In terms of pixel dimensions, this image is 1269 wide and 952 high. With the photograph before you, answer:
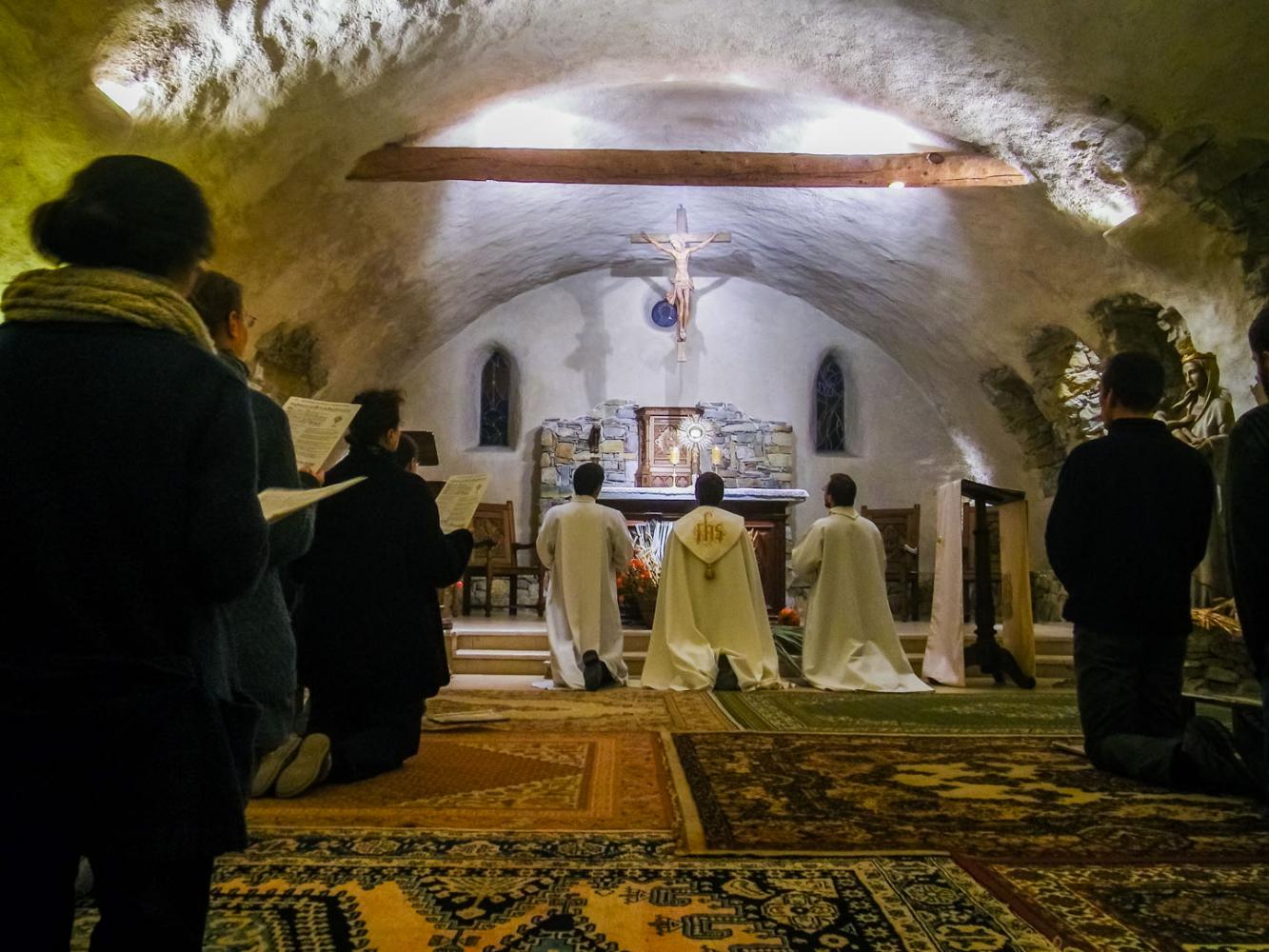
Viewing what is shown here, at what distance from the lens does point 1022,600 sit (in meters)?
7.13

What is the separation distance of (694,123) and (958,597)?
16.1ft

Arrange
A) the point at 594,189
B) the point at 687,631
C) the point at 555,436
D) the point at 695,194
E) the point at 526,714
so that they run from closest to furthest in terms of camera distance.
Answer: the point at 526,714, the point at 687,631, the point at 594,189, the point at 695,194, the point at 555,436

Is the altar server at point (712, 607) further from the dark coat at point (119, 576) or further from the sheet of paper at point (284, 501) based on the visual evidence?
the dark coat at point (119, 576)

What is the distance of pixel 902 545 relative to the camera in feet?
38.4

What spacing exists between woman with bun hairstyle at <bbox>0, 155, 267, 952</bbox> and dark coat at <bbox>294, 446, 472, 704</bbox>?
233 cm

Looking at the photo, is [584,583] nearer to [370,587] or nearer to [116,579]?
[370,587]

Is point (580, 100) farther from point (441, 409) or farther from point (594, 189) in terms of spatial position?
point (441, 409)

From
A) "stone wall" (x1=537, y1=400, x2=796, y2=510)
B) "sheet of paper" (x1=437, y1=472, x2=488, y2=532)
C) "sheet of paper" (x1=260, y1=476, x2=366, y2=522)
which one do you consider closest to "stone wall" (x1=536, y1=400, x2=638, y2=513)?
"stone wall" (x1=537, y1=400, x2=796, y2=510)

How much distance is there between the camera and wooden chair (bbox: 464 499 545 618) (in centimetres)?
1086

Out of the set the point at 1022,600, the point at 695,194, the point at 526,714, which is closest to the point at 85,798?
the point at 526,714

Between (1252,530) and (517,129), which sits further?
(517,129)

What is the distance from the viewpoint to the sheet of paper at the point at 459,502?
4.12 m

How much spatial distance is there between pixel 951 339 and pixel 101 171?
1053 cm

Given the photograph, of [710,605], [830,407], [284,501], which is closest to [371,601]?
[284,501]
